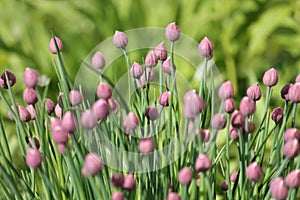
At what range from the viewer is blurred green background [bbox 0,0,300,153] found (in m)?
2.08

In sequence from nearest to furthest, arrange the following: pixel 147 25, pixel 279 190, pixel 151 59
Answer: pixel 279 190
pixel 151 59
pixel 147 25

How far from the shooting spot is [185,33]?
83.4 inches

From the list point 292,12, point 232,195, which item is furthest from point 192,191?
point 292,12

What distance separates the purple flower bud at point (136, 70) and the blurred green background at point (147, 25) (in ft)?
3.80

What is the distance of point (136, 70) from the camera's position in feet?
2.88

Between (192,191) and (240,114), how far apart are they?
0.13 metres

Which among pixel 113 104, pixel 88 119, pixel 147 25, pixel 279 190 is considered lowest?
pixel 279 190

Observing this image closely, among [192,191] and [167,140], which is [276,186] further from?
[167,140]

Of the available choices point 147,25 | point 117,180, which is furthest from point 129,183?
point 147,25

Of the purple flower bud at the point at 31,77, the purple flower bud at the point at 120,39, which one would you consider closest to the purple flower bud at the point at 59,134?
the purple flower bud at the point at 31,77

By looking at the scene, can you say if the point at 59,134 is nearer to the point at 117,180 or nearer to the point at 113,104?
the point at 117,180

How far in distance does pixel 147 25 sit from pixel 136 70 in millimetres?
1448

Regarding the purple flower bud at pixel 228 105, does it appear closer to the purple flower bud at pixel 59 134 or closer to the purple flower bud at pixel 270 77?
the purple flower bud at pixel 270 77

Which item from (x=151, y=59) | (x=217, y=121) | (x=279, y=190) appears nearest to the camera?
A: (x=279, y=190)
